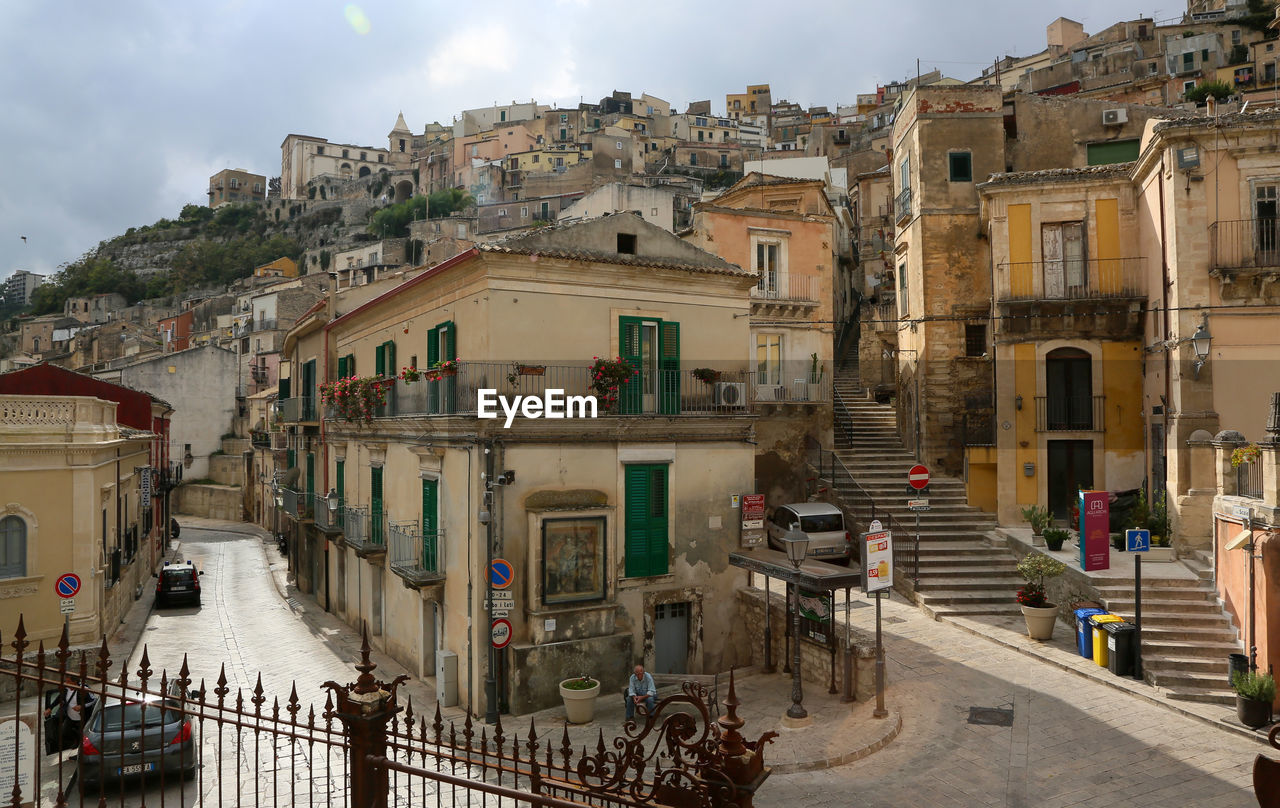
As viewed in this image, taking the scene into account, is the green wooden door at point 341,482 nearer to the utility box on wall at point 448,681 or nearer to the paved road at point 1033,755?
the utility box on wall at point 448,681

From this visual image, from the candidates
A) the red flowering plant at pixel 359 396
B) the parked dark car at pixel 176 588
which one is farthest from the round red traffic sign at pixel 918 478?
the parked dark car at pixel 176 588

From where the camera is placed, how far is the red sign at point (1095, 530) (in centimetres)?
1688

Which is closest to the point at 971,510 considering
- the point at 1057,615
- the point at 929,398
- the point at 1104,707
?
the point at 929,398

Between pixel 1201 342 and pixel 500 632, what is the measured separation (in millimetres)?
16790

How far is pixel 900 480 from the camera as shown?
1041 inches

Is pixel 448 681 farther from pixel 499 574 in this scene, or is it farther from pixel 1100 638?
pixel 1100 638

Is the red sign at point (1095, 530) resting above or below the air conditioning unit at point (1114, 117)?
below

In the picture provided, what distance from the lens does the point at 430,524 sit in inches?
711

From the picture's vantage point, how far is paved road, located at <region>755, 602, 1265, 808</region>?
36.6ft

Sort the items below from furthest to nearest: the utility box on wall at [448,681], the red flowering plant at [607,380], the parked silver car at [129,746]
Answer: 1. the red flowering plant at [607,380]
2. the utility box on wall at [448,681]
3. the parked silver car at [129,746]

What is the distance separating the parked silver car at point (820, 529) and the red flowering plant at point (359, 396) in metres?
11.1

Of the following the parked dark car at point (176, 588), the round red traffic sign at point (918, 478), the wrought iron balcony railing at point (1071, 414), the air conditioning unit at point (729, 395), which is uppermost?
the air conditioning unit at point (729, 395)

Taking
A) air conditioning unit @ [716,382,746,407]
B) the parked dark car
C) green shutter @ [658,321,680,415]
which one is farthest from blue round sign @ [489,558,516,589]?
the parked dark car

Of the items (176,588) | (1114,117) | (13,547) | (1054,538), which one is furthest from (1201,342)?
(176,588)
